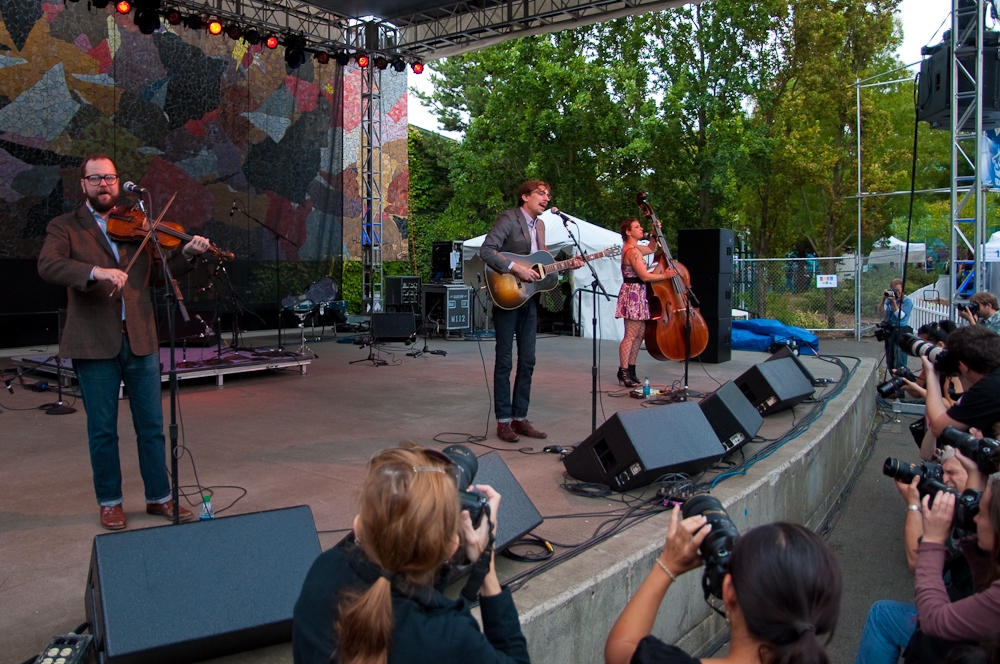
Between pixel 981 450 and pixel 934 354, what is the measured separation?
1.52m

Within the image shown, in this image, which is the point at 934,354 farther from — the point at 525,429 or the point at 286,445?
the point at 286,445

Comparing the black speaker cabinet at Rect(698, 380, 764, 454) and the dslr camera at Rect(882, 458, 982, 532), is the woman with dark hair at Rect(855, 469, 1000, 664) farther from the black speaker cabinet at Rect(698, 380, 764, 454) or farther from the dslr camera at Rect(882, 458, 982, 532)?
the black speaker cabinet at Rect(698, 380, 764, 454)

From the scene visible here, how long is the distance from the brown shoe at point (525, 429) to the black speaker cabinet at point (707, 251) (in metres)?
5.13

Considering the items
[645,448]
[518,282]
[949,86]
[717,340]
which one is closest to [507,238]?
[518,282]

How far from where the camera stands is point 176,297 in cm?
378

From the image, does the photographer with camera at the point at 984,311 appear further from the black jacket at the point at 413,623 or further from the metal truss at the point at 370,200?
the metal truss at the point at 370,200

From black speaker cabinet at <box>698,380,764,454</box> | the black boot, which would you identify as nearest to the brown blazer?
black speaker cabinet at <box>698,380,764,454</box>

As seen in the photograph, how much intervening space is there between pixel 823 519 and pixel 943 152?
94.7 feet

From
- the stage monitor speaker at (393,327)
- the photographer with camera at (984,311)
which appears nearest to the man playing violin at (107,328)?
the photographer with camera at (984,311)

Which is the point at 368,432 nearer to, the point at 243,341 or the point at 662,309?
the point at 662,309

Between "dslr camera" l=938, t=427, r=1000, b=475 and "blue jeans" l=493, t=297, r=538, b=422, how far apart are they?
3.22 metres

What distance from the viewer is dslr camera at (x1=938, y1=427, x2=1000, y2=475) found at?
289 centimetres

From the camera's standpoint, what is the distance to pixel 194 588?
2.43 meters

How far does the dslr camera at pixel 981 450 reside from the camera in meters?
2.89
